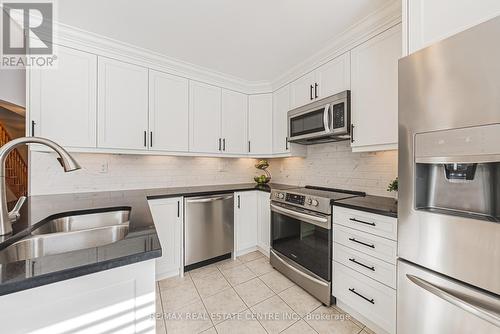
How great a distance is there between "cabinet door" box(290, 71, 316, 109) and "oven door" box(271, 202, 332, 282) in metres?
1.30

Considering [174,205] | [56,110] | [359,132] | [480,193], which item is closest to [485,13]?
[480,193]

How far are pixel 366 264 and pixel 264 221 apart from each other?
4.77 feet

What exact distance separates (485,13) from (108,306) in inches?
79.8

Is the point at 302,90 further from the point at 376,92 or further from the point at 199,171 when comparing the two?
the point at 199,171

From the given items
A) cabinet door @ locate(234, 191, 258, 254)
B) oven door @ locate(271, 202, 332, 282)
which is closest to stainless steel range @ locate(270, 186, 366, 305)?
oven door @ locate(271, 202, 332, 282)

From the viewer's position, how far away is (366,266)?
158cm

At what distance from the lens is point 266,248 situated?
2.82 metres

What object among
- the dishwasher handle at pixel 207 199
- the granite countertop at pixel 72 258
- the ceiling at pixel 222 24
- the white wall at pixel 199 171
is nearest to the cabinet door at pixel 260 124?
the white wall at pixel 199 171

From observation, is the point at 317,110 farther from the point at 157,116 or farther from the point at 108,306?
the point at 108,306

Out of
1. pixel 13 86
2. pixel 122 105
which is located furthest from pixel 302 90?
pixel 13 86

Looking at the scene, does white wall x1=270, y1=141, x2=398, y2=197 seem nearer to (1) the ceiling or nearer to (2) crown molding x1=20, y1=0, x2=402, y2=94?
(2) crown molding x1=20, y1=0, x2=402, y2=94

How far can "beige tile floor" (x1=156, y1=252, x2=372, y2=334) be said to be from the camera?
163 centimetres

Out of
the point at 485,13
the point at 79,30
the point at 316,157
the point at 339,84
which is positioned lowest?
the point at 316,157

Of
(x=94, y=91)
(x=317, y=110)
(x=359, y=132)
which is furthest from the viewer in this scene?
(x=317, y=110)
